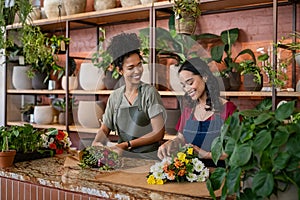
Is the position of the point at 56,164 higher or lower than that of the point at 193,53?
lower

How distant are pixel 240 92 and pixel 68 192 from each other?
1865 mm

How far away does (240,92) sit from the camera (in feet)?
11.1

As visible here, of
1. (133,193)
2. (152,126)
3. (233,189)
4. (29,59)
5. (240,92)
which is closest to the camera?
(233,189)

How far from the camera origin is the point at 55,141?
274 centimetres

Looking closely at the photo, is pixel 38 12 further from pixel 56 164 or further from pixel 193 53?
pixel 56 164

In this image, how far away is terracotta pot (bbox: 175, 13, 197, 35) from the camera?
10.4 feet

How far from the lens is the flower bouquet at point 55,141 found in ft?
8.87

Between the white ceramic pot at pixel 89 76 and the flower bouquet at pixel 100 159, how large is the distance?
2.00 meters

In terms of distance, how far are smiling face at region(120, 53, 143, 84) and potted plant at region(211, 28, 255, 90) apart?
1.02m

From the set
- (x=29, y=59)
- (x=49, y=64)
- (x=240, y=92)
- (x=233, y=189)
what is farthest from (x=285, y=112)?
(x=49, y=64)

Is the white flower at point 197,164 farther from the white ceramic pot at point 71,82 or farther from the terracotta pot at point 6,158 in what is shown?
the white ceramic pot at point 71,82

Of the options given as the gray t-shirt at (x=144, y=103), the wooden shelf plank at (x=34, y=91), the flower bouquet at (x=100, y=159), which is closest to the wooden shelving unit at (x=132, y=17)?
the wooden shelf plank at (x=34, y=91)

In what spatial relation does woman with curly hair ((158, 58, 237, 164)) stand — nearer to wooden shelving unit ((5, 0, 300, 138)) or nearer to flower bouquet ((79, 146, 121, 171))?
wooden shelving unit ((5, 0, 300, 138))

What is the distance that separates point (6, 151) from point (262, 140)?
154cm
